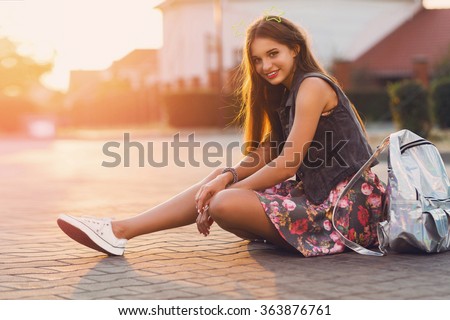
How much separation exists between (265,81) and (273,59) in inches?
10.4

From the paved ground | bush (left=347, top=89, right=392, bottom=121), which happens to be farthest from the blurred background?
the paved ground

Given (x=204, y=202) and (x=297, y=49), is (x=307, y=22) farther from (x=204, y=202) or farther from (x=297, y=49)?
(x=204, y=202)

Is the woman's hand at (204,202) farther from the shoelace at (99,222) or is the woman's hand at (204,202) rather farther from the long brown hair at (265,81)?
the long brown hair at (265,81)

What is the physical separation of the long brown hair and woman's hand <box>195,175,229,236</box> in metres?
0.65

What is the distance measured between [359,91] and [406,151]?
29.6 meters

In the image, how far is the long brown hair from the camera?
523 centimetres

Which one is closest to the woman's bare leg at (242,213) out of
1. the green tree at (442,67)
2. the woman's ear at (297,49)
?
the woman's ear at (297,49)

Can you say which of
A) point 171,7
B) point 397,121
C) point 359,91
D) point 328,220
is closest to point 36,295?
point 328,220

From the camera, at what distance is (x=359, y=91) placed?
34.4 m

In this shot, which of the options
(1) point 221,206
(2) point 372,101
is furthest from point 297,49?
(2) point 372,101

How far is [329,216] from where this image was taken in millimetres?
5125

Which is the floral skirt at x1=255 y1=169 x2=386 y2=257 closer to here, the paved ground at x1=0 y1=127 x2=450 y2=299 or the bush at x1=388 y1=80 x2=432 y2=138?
the paved ground at x1=0 y1=127 x2=450 y2=299
